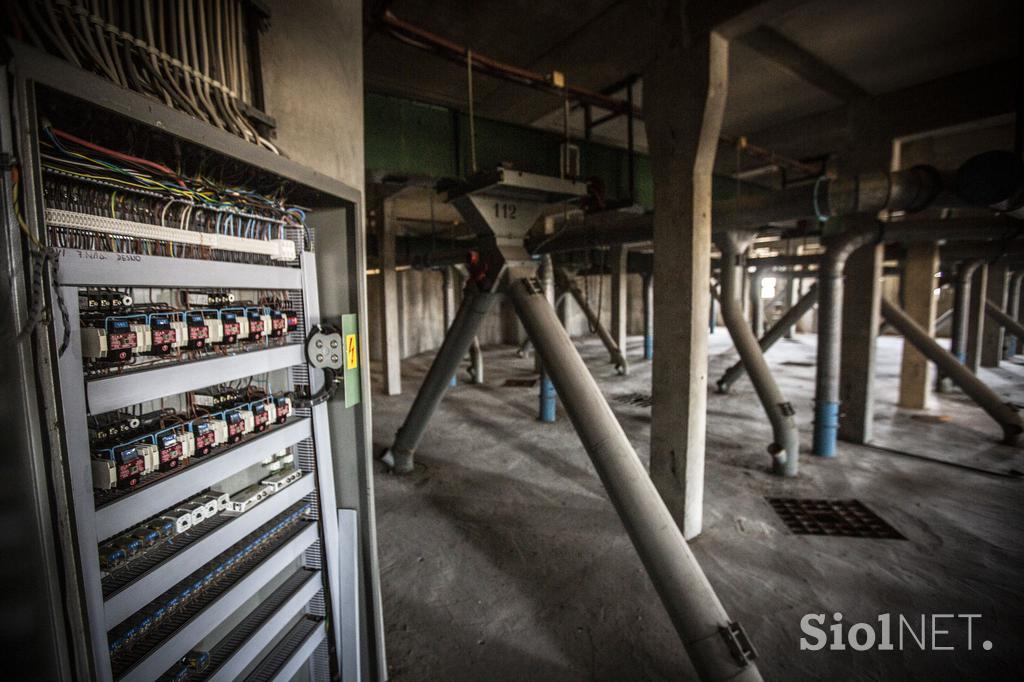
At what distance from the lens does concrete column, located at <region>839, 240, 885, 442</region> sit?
4848 millimetres

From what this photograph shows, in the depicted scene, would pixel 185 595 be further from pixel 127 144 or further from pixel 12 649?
pixel 127 144

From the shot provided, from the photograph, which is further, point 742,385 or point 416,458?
point 742,385

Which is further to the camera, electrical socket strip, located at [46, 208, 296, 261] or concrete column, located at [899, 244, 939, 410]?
concrete column, located at [899, 244, 939, 410]

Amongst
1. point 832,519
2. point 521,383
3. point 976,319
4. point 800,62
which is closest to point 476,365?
point 521,383

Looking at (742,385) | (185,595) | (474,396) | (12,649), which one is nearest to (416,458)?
(474,396)

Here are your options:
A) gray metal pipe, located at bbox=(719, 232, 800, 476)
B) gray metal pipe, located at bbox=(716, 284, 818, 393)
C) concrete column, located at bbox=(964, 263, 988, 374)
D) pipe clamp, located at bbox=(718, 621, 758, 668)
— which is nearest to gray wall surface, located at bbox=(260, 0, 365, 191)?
pipe clamp, located at bbox=(718, 621, 758, 668)

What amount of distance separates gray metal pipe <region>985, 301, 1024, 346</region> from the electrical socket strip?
13.3 metres

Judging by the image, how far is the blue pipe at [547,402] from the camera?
6027 mm

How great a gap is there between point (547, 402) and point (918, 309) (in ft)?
19.2

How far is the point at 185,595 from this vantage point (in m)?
1.38

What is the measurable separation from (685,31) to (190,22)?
2753 millimetres

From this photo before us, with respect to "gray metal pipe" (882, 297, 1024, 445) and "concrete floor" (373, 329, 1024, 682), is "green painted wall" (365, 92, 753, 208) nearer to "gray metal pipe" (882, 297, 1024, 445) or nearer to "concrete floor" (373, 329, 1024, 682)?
"concrete floor" (373, 329, 1024, 682)

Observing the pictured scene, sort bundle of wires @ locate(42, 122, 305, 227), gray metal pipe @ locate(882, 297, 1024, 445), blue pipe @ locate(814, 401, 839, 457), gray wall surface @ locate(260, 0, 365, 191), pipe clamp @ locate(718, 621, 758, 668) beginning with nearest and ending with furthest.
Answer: bundle of wires @ locate(42, 122, 305, 227) < gray wall surface @ locate(260, 0, 365, 191) < pipe clamp @ locate(718, 621, 758, 668) < blue pipe @ locate(814, 401, 839, 457) < gray metal pipe @ locate(882, 297, 1024, 445)

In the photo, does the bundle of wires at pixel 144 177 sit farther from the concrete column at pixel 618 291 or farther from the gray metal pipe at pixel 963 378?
the concrete column at pixel 618 291
